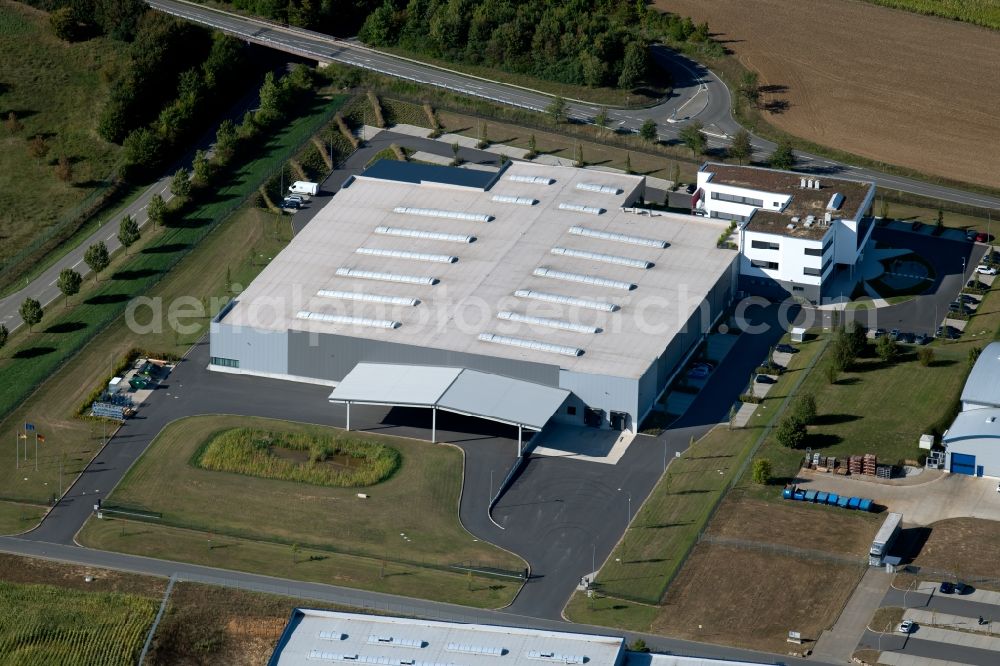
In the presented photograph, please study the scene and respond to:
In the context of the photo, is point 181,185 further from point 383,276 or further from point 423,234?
point 383,276

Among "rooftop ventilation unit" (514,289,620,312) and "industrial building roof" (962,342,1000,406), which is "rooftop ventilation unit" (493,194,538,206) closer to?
"rooftop ventilation unit" (514,289,620,312)

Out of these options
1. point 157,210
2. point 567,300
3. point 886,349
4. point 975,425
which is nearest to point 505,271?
point 567,300

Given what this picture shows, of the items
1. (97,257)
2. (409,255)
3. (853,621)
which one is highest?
(409,255)

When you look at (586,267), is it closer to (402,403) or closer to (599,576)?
(402,403)

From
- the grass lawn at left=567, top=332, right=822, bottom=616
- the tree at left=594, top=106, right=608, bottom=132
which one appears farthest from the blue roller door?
the tree at left=594, top=106, right=608, bottom=132

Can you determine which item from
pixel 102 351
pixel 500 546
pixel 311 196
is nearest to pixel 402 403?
pixel 500 546

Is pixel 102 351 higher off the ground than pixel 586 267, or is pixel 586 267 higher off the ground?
pixel 586 267
